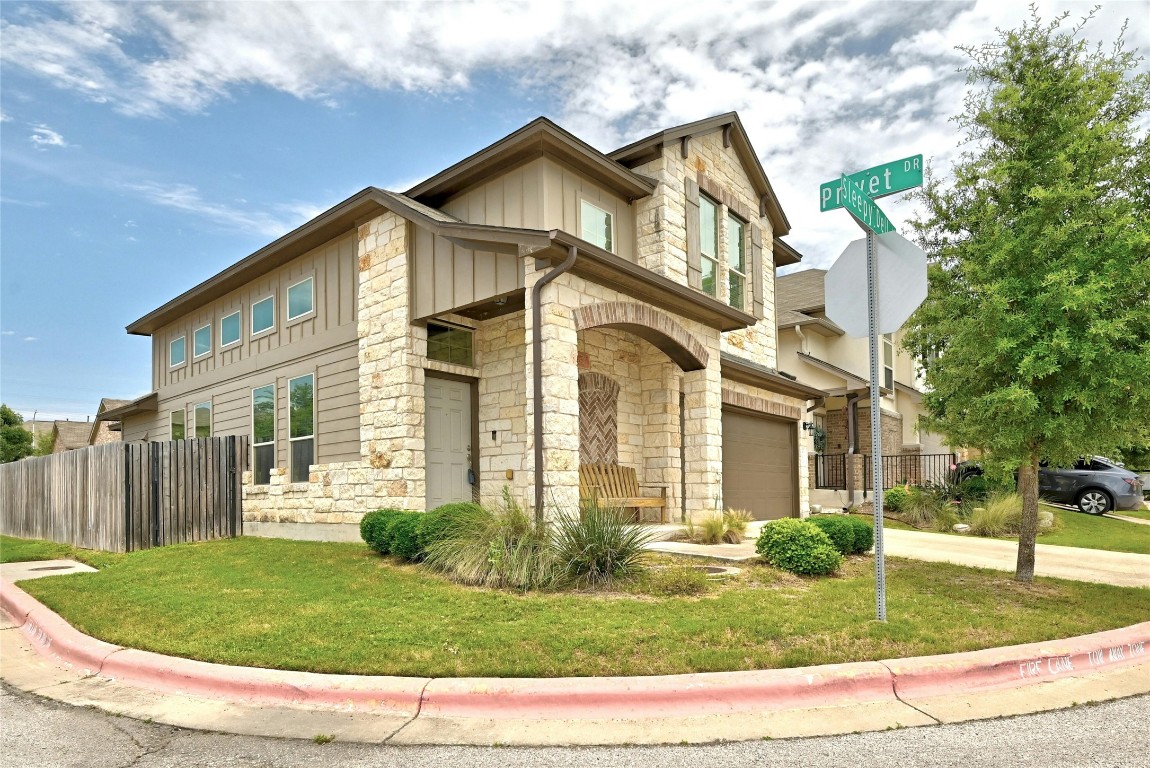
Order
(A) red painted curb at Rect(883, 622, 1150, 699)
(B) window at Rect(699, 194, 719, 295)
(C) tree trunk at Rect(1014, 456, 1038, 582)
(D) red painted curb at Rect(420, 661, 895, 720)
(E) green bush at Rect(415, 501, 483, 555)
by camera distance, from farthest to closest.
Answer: (B) window at Rect(699, 194, 719, 295) < (E) green bush at Rect(415, 501, 483, 555) < (C) tree trunk at Rect(1014, 456, 1038, 582) < (A) red painted curb at Rect(883, 622, 1150, 699) < (D) red painted curb at Rect(420, 661, 895, 720)

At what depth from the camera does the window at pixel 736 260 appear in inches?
593

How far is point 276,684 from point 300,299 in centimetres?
1067

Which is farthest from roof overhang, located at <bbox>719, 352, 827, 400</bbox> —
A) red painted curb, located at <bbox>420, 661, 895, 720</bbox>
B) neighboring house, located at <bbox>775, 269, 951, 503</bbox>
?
red painted curb, located at <bbox>420, 661, 895, 720</bbox>

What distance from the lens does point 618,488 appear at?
12.4 metres

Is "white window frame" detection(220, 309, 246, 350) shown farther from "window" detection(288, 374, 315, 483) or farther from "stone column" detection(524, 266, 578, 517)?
"stone column" detection(524, 266, 578, 517)

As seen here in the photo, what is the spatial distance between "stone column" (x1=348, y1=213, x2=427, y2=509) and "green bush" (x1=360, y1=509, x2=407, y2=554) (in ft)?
2.27

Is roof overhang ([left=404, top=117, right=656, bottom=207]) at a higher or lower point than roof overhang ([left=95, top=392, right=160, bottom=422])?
higher

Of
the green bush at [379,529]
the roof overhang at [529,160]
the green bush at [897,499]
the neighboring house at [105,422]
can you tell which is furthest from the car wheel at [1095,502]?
the neighboring house at [105,422]

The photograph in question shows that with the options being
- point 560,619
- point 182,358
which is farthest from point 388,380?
point 182,358

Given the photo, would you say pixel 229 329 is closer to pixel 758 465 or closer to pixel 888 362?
pixel 758 465

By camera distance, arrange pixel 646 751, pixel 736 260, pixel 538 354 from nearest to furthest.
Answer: pixel 646 751 → pixel 538 354 → pixel 736 260

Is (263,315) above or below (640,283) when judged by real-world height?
above

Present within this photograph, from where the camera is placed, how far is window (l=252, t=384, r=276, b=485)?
14.3 meters

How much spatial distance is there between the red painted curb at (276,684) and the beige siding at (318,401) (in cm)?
721
